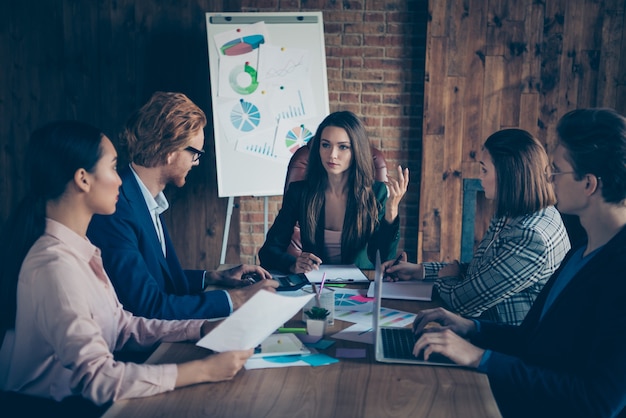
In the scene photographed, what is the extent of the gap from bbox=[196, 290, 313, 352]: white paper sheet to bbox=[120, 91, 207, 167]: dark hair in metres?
0.86

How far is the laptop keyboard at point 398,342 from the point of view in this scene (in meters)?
1.36

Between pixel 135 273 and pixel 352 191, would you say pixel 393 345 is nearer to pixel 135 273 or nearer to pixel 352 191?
pixel 135 273

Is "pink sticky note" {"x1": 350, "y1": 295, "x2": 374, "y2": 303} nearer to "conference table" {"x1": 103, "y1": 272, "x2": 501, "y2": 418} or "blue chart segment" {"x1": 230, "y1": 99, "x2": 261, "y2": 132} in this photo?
"conference table" {"x1": 103, "y1": 272, "x2": 501, "y2": 418}

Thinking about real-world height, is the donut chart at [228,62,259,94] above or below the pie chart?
below

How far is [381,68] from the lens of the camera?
3820mm

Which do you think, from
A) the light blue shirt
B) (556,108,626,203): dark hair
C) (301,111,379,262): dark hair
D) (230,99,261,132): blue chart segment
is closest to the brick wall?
(230,99,261,132): blue chart segment

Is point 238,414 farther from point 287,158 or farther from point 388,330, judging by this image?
point 287,158

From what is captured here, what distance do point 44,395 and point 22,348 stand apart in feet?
0.38

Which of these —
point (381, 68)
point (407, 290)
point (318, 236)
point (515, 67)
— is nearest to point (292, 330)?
point (407, 290)

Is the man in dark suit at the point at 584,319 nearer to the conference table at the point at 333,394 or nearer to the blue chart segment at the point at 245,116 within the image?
the conference table at the point at 333,394

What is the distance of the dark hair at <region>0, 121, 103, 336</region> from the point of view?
127 centimetres

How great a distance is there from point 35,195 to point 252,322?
0.56 metres

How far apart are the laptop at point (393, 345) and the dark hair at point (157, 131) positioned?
34.8 inches

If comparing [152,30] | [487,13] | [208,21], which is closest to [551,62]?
[487,13]
